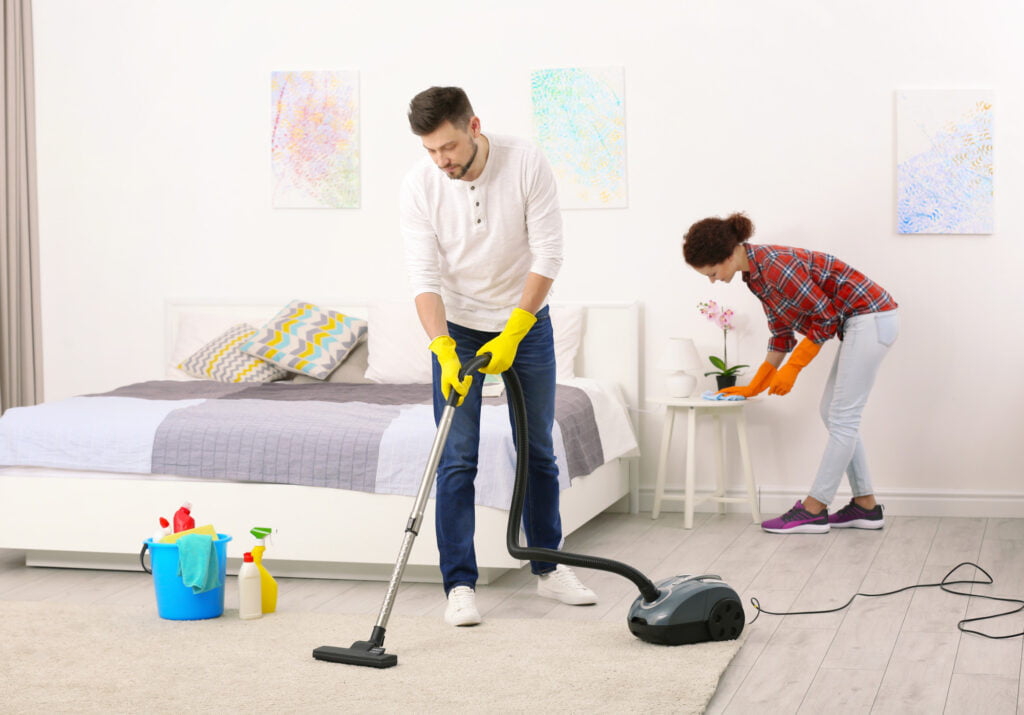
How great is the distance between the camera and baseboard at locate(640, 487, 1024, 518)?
14.9 ft

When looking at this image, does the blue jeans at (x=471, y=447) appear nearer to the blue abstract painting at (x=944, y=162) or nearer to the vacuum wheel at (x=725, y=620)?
the vacuum wheel at (x=725, y=620)

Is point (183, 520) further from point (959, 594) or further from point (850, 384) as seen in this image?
point (850, 384)

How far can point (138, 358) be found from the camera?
5305 millimetres

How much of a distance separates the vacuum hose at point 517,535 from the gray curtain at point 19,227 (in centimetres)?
304

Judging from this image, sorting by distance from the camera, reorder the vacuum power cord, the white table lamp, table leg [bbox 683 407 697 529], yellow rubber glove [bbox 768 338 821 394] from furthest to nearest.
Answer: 1. the white table lamp
2. table leg [bbox 683 407 697 529]
3. yellow rubber glove [bbox 768 338 821 394]
4. the vacuum power cord

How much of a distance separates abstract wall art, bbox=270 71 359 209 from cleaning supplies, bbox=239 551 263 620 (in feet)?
7.39

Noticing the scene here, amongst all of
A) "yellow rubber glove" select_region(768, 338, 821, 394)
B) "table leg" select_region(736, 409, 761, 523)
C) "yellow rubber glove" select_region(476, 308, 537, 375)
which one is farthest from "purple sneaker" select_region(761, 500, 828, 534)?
"yellow rubber glove" select_region(476, 308, 537, 375)

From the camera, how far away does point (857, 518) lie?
4336 mm

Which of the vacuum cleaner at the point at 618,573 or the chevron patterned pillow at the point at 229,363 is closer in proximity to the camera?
the vacuum cleaner at the point at 618,573

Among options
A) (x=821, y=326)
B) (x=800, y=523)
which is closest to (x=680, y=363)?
(x=821, y=326)

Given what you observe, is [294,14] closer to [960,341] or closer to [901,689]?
[960,341]

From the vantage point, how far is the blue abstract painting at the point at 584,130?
4.77 metres

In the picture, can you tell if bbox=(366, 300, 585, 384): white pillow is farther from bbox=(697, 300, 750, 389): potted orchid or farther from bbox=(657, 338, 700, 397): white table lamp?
bbox=(697, 300, 750, 389): potted orchid

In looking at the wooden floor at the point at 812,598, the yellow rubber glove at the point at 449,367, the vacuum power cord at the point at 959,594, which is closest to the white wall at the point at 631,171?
the wooden floor at the point at 812,598
